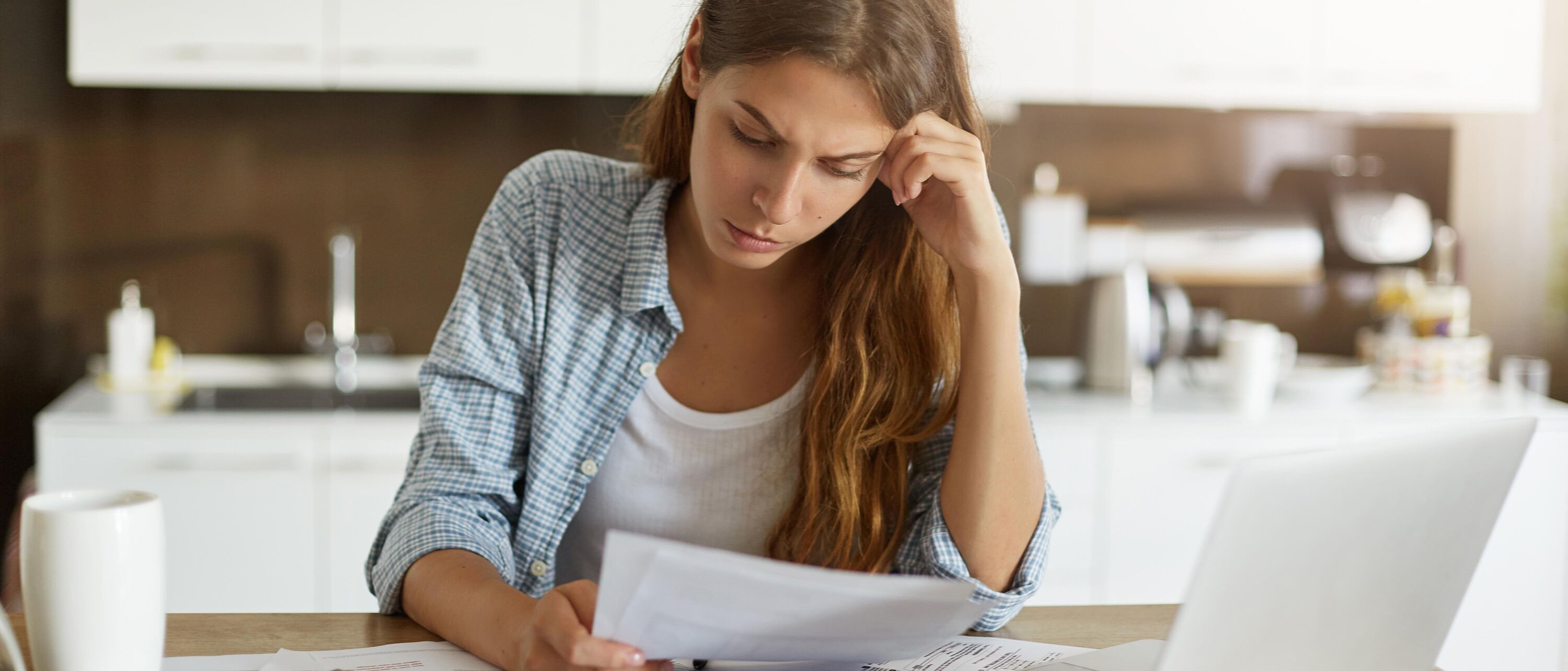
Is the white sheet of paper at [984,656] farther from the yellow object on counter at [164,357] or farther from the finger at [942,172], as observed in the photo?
the yellow object on counter at [164,357]

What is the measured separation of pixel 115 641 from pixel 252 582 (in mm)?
1703

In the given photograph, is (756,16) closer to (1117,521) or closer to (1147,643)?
(1147,643)

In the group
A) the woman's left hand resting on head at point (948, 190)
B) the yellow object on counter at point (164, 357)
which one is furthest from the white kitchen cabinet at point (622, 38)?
the woman's left hand resting on head at point (948, 190)

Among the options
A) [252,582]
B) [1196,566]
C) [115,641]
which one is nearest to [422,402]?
[115,641]

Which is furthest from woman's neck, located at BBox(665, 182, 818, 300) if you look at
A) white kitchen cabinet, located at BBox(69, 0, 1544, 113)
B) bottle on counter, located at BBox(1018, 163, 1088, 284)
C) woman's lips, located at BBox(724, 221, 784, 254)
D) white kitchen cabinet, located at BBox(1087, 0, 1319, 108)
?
bottle on counter, located at BBox(1018, 163, 1088, 284)

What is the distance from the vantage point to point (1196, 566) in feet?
1.95

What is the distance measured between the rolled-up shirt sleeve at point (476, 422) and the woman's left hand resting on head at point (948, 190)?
14.9 inches

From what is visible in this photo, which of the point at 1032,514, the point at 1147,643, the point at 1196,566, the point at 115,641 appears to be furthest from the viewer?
the point at 1032,514

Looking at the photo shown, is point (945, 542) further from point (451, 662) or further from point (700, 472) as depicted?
point (451, 662)

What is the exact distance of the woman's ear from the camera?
3.54 ft

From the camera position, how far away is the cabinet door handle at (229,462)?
223 centimetres

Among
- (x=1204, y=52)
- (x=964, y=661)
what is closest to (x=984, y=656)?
(x=964, y=661)

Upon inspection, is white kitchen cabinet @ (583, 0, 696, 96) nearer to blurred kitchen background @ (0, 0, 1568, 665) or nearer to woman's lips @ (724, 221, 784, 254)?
blurred kitchen background @ (0, 0, 1568, 665)

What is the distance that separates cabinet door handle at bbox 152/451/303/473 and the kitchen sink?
217mm
